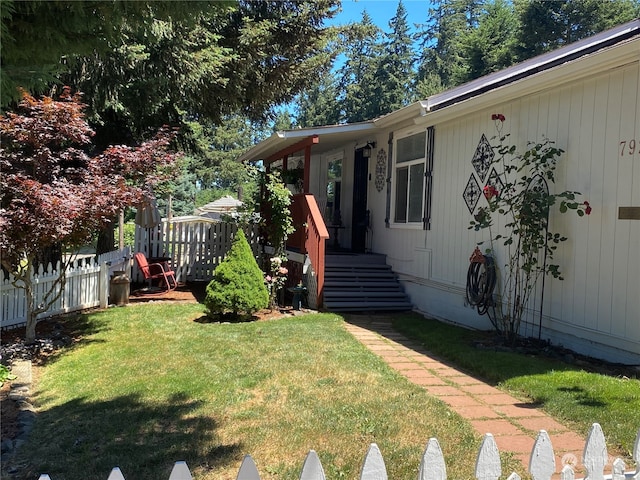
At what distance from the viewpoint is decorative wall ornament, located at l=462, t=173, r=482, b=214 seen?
7.56 m

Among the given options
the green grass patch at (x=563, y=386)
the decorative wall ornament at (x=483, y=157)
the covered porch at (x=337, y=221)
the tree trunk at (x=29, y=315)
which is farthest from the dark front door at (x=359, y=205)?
the tree trunk at (x=29, y=315)

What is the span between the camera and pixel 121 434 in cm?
372

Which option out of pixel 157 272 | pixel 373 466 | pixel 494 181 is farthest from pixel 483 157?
pixel 157 272

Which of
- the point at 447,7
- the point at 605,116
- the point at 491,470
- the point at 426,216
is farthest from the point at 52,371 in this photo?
the point at 447,7

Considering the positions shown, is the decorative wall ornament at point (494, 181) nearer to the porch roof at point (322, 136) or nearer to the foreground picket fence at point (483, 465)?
the porch roof at point (322, 136)

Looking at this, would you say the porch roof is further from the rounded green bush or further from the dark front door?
the rounded green bush

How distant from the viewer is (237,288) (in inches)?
312

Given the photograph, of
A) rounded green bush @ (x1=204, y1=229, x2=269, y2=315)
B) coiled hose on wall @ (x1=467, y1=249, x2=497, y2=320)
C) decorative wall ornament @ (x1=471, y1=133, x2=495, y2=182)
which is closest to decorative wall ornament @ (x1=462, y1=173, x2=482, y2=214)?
decorative wall ornament @ (x1=471, y1=133, x2=495, y2=182)

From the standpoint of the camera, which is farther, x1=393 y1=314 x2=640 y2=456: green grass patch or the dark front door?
the dark front door

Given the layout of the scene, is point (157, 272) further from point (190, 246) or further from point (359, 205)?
point (359, 205)

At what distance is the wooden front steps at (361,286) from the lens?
29.2 ft

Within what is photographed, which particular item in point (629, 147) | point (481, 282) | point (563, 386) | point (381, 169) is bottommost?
point (563, 386)

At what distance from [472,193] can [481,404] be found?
408 centimetres

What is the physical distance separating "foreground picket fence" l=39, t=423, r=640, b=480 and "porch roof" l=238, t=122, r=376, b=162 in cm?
796
